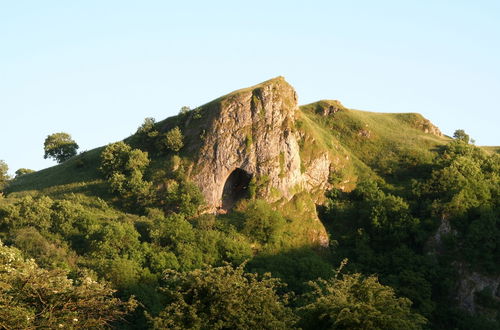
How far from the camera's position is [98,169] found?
80312mm

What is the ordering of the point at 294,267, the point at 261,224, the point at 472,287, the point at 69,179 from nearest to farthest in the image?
the point at 294,267, the point at 472,287, the point at 261,224, the point at 69,179

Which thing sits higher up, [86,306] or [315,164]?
[315,164]

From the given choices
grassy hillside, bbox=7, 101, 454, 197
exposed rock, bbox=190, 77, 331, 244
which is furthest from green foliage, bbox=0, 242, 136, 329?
grassy hillside, bbox=7, 101, 454, 197

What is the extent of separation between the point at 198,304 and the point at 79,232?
32.9 meters

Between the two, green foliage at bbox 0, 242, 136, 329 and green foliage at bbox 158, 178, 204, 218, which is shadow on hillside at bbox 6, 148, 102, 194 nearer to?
green foliage at bbox 158, 178, 204, 218

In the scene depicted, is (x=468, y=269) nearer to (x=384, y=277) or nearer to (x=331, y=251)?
(x=384, y=277)

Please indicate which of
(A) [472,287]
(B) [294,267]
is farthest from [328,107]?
(A) [472,287]

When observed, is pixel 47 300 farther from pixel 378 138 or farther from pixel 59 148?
pixel 59 148

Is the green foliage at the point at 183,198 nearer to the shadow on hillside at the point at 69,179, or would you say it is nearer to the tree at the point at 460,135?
the shadow on hillside at the point at 69,179

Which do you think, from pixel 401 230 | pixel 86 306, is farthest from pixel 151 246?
pixel 86 306

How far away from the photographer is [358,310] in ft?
107

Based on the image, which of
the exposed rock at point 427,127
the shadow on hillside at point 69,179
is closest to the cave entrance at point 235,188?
the shadow on hillside at point 69,179

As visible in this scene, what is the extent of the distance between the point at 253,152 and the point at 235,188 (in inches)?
192

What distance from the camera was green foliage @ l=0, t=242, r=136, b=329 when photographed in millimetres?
28422
